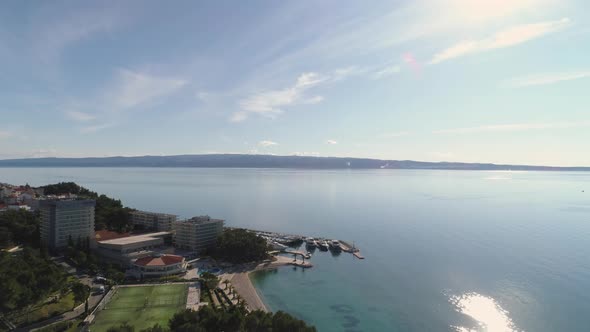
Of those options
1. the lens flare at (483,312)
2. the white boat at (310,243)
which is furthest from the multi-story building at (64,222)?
the lens flare at (483,312)

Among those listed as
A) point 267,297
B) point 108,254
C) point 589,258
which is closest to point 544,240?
point 589,258

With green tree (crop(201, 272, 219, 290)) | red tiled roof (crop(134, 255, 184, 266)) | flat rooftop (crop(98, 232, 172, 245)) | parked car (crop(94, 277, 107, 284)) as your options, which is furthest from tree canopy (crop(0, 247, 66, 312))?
green tree (crop(201, 272, 219, 290))

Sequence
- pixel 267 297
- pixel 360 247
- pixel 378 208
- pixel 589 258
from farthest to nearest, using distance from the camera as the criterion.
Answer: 1. pixel 378 208
2. pixel 360 247
3. pixel 589 258
4. pixel 267 297

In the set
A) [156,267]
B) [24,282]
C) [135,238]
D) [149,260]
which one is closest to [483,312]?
[156,267]

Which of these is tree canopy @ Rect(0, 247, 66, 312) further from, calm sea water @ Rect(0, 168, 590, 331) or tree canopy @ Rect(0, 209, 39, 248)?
calm sea water @ Rect(0, 168, 590, 331)

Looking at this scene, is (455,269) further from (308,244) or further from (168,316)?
(168,316)
